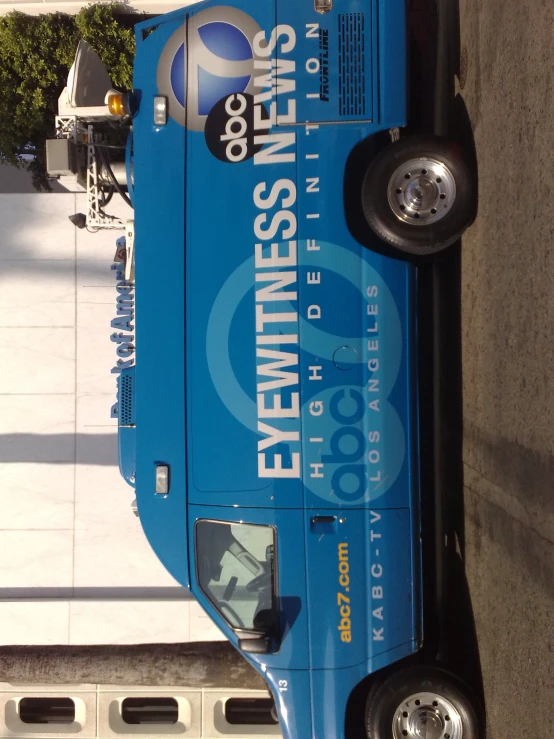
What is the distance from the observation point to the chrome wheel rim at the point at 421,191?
343 cm

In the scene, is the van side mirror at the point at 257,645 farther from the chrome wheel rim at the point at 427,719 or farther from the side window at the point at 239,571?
the chrome wheel rim at the point at 427,719

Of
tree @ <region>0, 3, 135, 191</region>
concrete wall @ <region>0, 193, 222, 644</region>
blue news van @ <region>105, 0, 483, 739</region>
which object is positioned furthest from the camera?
concrete wall @ <region>0, 193, 222, 644</region>

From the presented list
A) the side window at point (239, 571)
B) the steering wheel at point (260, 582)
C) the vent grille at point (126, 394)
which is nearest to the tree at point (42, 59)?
the vent grille at point (126, 394)

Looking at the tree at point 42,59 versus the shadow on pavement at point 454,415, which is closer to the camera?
the shadow on pavement at point 454,415

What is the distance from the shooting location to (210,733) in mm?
6301

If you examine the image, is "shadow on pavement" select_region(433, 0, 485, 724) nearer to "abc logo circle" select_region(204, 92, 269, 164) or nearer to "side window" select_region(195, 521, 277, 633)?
"side window" select_region(195, 521, 277, 633)

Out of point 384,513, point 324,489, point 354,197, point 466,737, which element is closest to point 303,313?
point 354,197

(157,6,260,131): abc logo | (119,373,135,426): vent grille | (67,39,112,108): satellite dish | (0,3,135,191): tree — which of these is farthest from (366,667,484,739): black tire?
(0,3,135,191): tree

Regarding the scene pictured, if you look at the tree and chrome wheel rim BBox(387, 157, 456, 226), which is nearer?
chrome wheel rim BBox(387, 157, 456, 226)

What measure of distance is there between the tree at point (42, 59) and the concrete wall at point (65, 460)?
2.71 ft

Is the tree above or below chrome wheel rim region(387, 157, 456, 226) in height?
above

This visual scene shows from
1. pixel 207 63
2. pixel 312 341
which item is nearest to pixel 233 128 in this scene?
pixel 207 63

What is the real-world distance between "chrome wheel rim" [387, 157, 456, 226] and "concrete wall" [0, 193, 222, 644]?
4.05 m

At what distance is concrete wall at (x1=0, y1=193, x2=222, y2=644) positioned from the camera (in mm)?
6418
